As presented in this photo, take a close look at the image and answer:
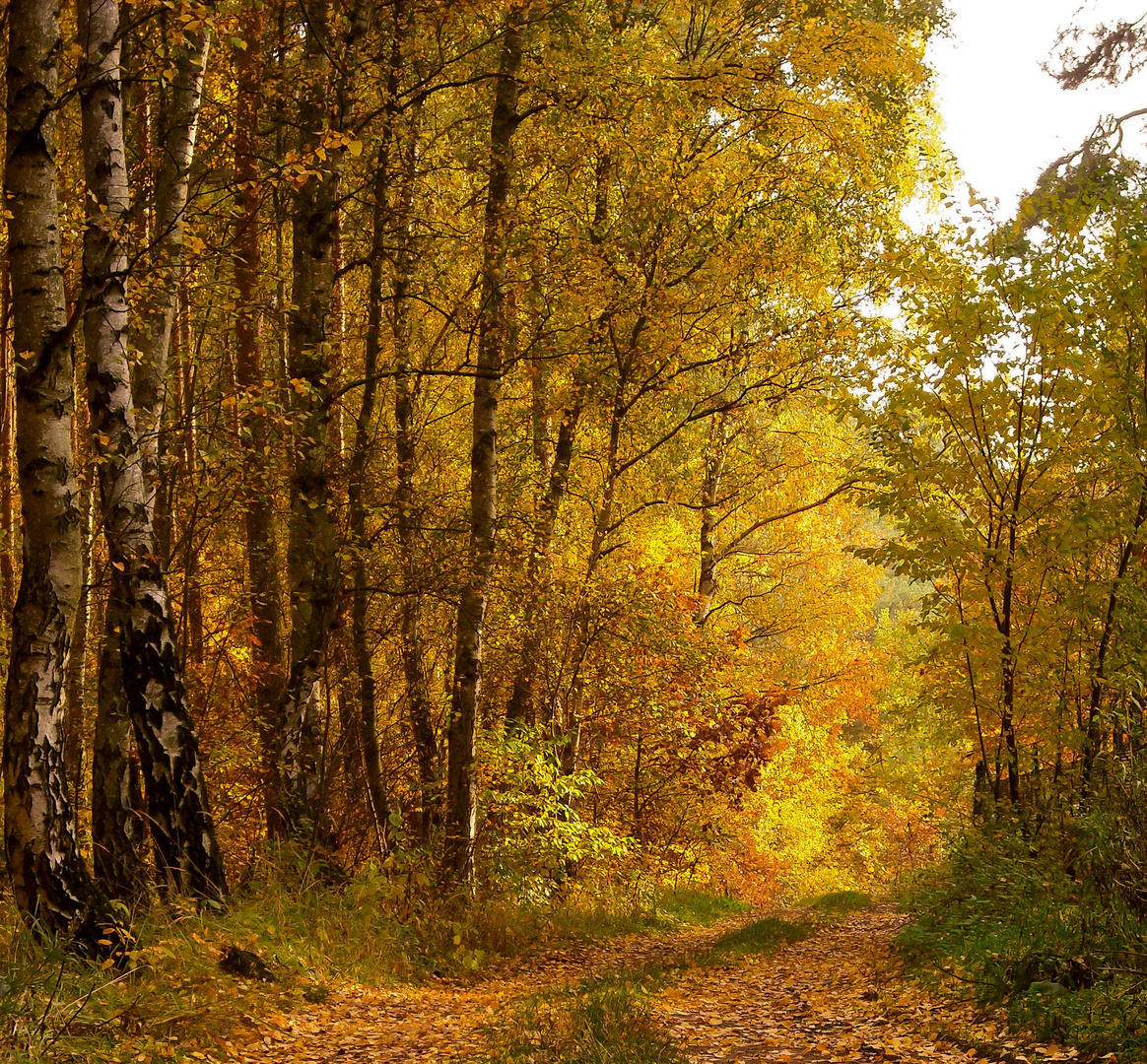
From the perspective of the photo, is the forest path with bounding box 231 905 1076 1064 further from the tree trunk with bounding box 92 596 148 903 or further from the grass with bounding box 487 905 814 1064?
the tree trunk with bounding box 92 596 148 903

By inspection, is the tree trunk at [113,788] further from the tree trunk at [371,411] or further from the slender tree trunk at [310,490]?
the tree trunk at [371,411]

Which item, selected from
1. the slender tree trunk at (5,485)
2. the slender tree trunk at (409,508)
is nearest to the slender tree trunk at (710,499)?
the slender tree trunk at (409,508)

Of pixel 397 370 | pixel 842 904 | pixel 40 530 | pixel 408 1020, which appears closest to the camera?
pixel 40 530

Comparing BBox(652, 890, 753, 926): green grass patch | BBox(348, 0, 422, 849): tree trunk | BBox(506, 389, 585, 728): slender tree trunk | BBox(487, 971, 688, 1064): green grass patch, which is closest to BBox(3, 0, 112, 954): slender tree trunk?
BBox(487, 971, 688, 1064): green grass patch

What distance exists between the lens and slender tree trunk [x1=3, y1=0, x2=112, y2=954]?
5.20 metres

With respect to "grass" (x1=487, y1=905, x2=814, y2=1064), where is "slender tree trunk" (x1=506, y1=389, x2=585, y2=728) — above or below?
above

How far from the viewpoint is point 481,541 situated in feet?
31.1

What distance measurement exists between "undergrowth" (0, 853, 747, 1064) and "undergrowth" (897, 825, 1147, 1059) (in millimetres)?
3509

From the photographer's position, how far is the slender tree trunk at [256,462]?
831 centimetres

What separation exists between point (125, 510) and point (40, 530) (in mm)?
732

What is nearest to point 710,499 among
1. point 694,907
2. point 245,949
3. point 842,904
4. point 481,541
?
point 694,907

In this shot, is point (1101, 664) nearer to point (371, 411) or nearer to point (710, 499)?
point (371, 411)

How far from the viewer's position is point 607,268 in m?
10.4

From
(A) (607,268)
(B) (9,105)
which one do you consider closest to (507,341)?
(A) (607,268)
